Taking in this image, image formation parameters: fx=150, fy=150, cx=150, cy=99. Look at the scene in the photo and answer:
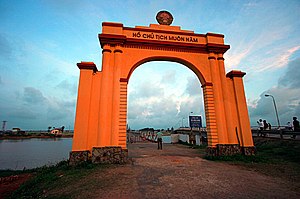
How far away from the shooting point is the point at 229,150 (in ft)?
27.6

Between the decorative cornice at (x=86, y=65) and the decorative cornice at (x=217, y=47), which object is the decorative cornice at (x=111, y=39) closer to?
the decorative cornice at (x=86, y=65)

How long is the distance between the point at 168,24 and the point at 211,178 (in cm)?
946

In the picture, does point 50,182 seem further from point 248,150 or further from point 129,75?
point 248,150

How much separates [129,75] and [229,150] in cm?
711

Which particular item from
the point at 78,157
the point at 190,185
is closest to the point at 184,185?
the point at 190,185

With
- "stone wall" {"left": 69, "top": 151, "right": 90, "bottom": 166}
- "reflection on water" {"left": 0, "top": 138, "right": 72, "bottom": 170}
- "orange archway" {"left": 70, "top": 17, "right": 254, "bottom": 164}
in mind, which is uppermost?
"orange archway" {"left": 70, "top": 17, "right": 254, "bottom": 164}

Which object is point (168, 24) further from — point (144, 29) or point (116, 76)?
point (116, 76)

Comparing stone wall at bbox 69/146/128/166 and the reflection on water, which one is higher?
stone wall at bbox 69/146/128/166

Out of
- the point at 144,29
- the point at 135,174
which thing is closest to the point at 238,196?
the point at 135,174

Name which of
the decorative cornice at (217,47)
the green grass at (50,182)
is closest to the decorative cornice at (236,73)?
the decorative cornice at (217,47)

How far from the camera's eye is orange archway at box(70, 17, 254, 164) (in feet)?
24.9

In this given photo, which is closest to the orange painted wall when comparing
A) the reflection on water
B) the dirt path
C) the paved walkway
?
the dirt path

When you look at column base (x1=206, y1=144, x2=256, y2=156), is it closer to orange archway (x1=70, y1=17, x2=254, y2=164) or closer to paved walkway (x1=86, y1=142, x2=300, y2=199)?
orange archway (x1=70, y1=17, x2=254, y2=164)

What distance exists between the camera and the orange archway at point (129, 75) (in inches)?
299
